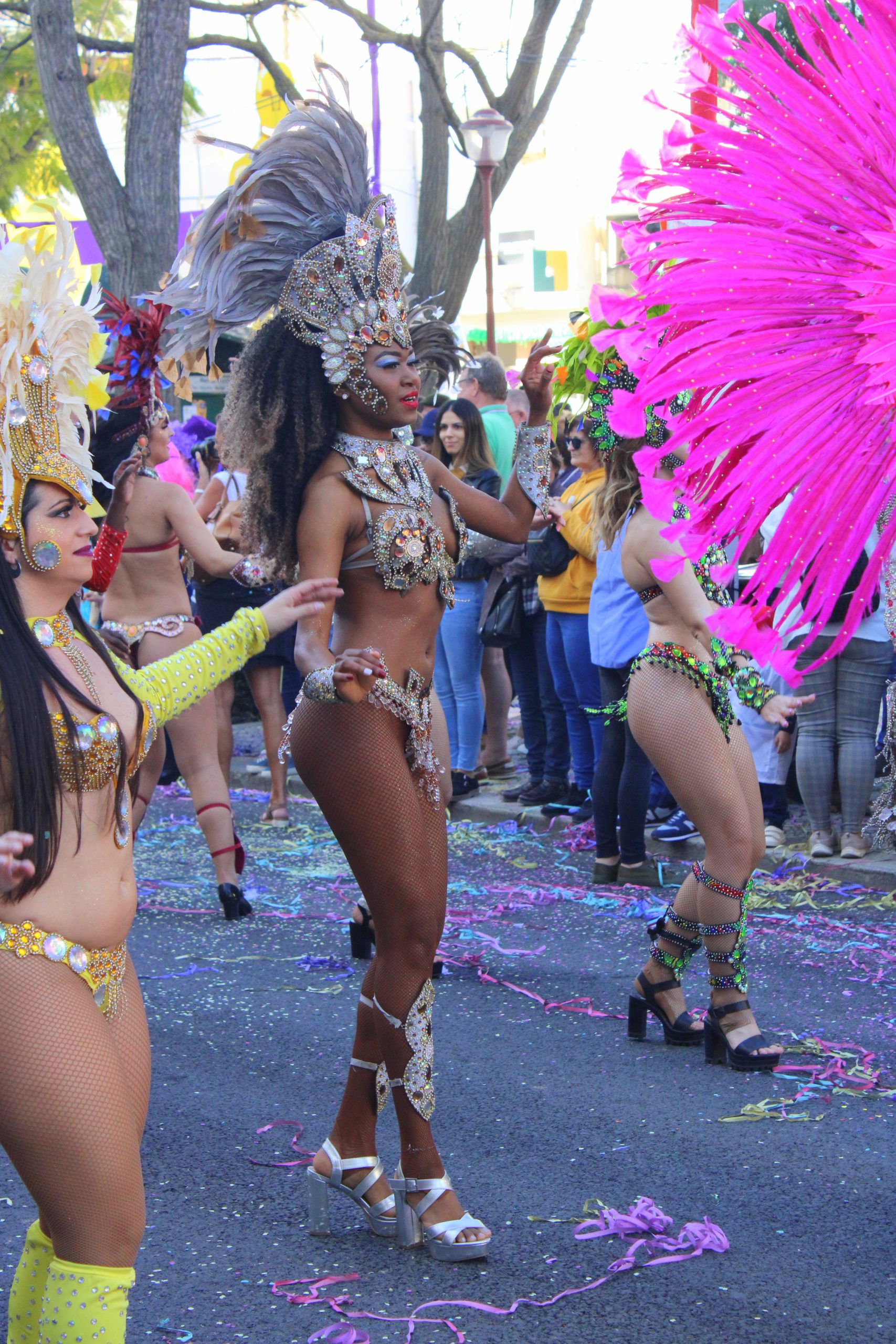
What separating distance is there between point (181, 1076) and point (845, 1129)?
1.97 m

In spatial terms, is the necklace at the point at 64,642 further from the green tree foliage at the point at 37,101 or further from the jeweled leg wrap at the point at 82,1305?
the green tree foliage at the point at 37,101

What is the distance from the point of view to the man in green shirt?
838 centimetres

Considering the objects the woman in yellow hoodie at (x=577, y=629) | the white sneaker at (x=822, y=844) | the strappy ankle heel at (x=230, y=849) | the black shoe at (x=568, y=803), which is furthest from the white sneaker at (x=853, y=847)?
the strappy ankle heel at (x=230, y=849)

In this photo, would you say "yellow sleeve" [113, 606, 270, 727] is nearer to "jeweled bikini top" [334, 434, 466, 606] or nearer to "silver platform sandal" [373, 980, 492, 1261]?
"jeweled bikini top" [334, 434, 466, 606]

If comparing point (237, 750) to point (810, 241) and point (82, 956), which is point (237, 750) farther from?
point (810, 241)

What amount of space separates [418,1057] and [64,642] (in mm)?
1309

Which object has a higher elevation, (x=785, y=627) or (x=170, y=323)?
(x=170, y=323)

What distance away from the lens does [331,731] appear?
315 cm

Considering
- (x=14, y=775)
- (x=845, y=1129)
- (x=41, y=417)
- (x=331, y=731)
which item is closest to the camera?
(x=14, y=775)

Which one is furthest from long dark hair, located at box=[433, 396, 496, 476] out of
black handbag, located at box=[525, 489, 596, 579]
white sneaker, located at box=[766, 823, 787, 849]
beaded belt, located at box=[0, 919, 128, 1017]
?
beaded belt, located at box=[0, 919, 128, 1017]

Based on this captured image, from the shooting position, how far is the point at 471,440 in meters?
7.77

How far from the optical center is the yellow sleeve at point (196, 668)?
2.54m

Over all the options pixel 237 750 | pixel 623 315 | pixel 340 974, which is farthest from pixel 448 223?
pixel 623 315

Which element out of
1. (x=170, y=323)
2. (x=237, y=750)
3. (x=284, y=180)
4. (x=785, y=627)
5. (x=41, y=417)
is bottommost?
(x=237, y=750)
